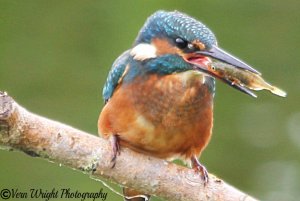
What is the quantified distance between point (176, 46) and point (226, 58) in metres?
0.27

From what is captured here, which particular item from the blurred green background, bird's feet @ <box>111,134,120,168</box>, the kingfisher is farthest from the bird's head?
the blurred green background

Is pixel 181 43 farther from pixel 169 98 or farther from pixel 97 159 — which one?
pixel 97 159

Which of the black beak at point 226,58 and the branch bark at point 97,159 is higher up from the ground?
the black beak at point 226,58

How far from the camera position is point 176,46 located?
4957 mm

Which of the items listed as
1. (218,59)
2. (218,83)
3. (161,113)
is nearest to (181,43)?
(218,59)

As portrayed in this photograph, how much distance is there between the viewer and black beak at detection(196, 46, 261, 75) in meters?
4.75

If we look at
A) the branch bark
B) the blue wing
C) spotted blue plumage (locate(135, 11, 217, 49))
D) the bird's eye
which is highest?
spotted blue plumage (locate(135, 11, 217, 49))

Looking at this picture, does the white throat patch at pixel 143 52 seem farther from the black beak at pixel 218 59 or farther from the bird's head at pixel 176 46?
the black beak at pixel 218 59

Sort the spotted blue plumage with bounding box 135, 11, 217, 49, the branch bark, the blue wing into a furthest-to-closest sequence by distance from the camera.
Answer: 1. the blue wing
2. the spotted blue plumage with bounding box 135, 11, 217, 49
3. the branch bark

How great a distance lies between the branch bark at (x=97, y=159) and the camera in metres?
4.43

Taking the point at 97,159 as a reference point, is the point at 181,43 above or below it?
above

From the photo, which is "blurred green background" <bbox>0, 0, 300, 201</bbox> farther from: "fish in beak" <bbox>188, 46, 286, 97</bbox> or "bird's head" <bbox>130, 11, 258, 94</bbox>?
"fish in beak" <bbox>188, 46, 286, 97</bbox>

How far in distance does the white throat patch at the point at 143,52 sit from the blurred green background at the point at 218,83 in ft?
9.25

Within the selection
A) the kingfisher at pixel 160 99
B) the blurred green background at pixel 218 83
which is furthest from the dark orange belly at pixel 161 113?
the blurred green background at pixel 218 83
